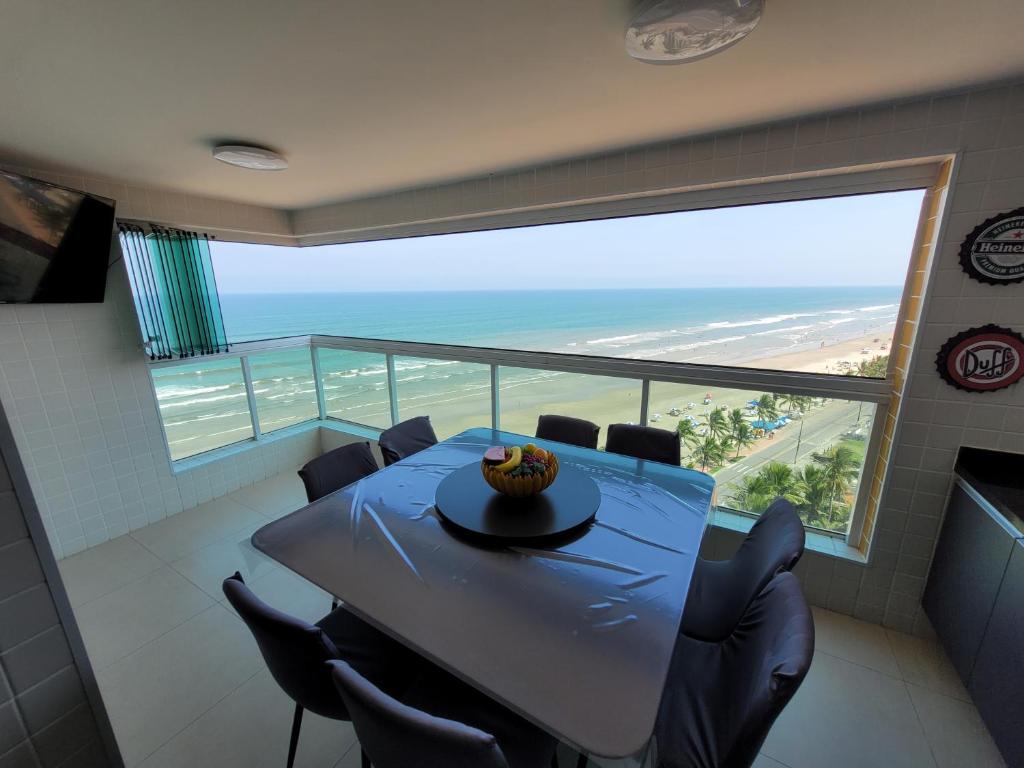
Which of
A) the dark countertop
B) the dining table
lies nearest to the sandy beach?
the dark countertop

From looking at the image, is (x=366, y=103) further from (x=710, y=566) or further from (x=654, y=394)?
(x=710, y=566)

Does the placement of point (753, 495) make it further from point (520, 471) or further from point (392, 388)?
point (392, 388)

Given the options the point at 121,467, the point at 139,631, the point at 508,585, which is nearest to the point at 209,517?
the point at 121,467

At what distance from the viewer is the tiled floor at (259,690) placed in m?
1.37

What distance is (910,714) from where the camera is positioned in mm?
1490

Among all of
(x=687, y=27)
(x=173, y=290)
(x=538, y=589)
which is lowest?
(x=538, y=589)

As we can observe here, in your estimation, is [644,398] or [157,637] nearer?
[157,637]

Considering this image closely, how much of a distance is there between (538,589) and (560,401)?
7.09ft

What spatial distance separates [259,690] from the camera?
1.61 metres

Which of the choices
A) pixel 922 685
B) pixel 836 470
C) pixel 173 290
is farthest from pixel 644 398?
pixel 173 290

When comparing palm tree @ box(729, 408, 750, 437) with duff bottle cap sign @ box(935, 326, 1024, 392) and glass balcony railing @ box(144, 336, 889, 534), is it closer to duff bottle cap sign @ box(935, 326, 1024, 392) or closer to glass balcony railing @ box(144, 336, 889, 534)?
glass balcony railing @ box(144, 336, 889, 534)

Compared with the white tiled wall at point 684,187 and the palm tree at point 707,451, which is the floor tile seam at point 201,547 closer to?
the white tiled wall at point 684,187

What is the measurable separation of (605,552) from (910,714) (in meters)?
1.44

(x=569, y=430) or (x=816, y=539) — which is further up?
(x=569, y=430)
